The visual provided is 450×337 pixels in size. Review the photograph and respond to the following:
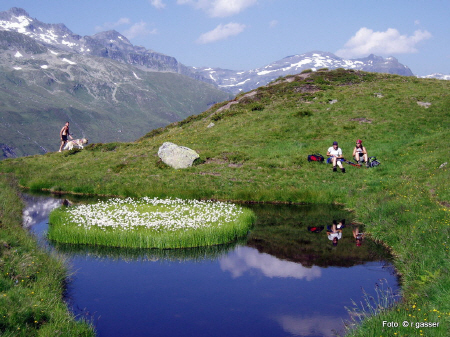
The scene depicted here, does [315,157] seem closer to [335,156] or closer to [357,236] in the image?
[335,156]

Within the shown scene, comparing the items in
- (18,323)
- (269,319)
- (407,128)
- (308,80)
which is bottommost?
(269,319)

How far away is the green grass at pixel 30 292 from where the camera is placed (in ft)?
37.9

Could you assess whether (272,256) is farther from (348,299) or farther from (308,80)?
(308,80)

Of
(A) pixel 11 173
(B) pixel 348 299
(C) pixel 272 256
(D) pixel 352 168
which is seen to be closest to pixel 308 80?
(D) pixel 352 168

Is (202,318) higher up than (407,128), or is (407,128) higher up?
(407,128)

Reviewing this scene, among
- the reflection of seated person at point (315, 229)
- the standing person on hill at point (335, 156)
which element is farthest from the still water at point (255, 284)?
the standing person on hill at point (335, 156)

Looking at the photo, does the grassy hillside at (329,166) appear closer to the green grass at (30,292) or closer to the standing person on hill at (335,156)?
the standing person on hill at (335,156)

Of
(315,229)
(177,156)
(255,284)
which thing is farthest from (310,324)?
(177,156)

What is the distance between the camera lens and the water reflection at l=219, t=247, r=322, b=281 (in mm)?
18797

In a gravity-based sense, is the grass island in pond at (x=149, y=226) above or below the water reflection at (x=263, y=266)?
above

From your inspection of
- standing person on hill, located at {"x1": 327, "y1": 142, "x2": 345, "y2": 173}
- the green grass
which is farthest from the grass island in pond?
standing person on hill, located at {"x1": 327, "y1": 142, "x2": 345, "y2": 173}

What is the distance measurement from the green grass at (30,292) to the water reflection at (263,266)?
305 inches

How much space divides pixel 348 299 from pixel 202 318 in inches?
231

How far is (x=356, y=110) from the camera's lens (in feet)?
180
